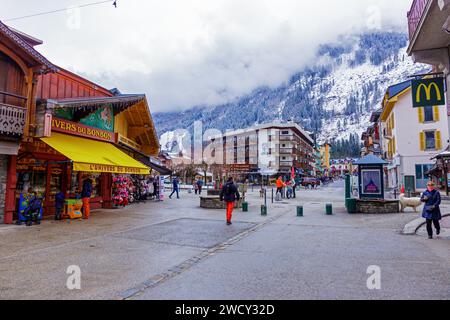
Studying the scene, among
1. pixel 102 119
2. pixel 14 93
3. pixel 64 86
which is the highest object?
pixel 64 86

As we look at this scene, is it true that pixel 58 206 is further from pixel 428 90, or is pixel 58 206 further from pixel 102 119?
pixel 428 90

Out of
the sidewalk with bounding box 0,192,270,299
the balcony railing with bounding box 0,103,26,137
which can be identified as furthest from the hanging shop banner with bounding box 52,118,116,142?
the sidewalk with bounding box 0,192,270,299

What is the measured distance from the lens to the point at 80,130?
15195 mm

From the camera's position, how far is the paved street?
4.87 m

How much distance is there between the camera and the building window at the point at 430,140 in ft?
114

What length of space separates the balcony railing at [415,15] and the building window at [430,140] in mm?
28236

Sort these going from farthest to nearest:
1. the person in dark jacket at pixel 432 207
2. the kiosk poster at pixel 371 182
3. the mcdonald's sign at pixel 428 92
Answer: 1. the kiosk poster at pixel 371 182
2. the mcdonald's sign at pixel 428 92
3. the person in dark jacket at pixel 432 207

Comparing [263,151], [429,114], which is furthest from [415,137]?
[263,151]

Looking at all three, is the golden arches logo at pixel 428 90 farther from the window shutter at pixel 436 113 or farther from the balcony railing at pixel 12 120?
the window shutter at pixel 436 113

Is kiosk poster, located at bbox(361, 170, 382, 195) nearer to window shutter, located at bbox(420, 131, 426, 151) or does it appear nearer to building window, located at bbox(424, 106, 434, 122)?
window shutter, located at bbox(420, 131, 426, 151)

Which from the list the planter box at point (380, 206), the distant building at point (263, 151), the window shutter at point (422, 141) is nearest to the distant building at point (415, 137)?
the window shutter at point (422, 141)

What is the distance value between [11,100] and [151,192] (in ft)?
46.5

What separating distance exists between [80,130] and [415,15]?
14.1 meters
